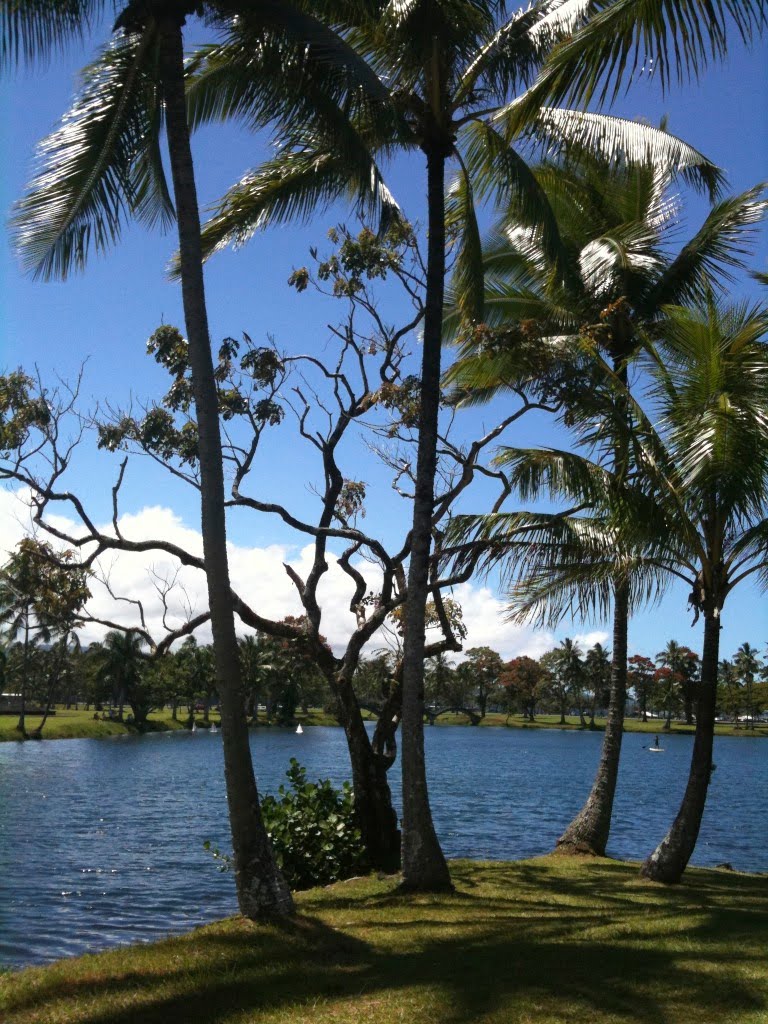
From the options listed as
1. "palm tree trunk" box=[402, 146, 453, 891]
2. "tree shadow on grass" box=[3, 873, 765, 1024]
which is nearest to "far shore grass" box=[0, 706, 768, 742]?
"palm tree trunk" box=[402, 146, 453, 891]

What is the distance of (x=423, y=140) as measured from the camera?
13.5 m

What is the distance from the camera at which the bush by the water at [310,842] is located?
605 inches

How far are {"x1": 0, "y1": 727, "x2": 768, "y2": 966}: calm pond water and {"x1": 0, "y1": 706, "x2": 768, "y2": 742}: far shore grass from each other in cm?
460

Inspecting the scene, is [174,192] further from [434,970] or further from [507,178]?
[434,970]

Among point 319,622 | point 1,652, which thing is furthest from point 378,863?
point 1,652

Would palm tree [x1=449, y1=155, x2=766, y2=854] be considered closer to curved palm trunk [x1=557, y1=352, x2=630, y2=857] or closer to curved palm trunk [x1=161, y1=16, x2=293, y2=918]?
curved palm trunk [x1=557, y1=352, x2=630, y2=857]

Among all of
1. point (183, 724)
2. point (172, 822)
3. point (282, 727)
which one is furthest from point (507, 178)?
point (282, 727)

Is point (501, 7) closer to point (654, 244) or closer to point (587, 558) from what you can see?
point (654, 244)

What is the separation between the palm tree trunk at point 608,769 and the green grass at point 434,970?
529 cm

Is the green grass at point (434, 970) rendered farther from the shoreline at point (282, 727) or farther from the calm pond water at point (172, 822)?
the shoreline at point (282, 727)

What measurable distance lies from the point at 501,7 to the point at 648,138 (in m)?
2.97

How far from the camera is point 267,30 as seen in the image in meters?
11.4

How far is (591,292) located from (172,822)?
2253cm

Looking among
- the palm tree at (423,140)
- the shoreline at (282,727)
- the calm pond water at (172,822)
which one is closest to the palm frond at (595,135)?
the palm tree at (423,140)
